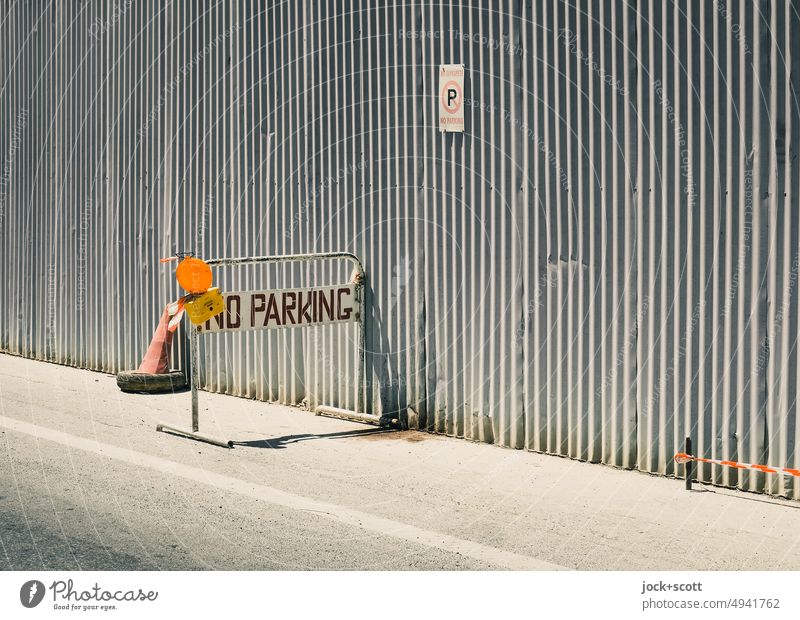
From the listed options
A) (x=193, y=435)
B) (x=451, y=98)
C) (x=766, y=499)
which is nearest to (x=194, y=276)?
(x=193, y=435)

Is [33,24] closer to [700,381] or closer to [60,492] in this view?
[60,492]

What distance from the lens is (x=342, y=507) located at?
732cm

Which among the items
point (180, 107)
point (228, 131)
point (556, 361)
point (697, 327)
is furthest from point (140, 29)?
point (697, 327)

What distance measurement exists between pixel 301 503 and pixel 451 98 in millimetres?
4276

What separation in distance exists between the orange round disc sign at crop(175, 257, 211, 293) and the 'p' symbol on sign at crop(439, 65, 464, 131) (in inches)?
103

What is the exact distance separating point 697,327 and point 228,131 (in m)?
6.53

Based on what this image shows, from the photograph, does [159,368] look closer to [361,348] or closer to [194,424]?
[194,424]

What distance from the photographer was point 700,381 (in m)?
Result: 7.91

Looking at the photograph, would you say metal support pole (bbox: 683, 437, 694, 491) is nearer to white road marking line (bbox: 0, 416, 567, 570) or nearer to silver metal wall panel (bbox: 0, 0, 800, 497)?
silver metal wall panel (bbox: 0, 0, 800, 497)

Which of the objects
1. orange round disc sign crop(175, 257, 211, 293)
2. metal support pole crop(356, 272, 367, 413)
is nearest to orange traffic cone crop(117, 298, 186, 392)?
metal support pole crop(356, 272, 367, 413)

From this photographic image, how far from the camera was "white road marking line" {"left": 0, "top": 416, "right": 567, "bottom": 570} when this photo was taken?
20.4 ft

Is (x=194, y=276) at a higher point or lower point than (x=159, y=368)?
higher

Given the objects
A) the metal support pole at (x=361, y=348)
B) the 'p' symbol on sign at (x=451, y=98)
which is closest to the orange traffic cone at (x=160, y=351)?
the metal support pole at (x=361, y=348)

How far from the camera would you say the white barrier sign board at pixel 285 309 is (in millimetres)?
9617
